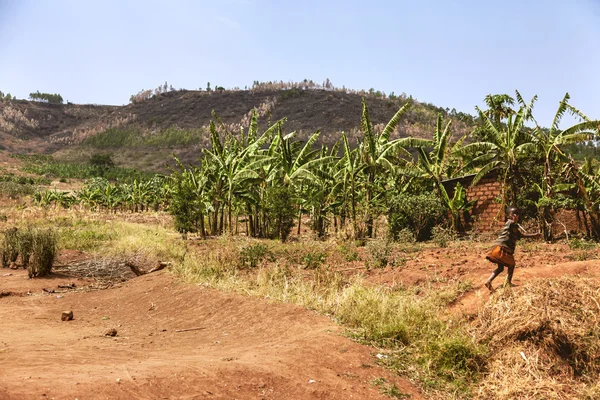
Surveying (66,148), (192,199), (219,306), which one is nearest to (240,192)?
(192,199)

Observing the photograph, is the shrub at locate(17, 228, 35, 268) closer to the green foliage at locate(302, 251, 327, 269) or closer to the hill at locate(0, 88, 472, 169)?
the green foliage at locate(302, 251, 327, 269)

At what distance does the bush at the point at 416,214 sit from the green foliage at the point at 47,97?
141882 mm

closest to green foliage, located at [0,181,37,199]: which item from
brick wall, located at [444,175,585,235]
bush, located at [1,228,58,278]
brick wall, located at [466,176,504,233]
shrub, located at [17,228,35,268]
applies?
bush, located at [1,228,58,278]

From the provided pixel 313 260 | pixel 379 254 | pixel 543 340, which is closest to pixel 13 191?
pixel 313 260

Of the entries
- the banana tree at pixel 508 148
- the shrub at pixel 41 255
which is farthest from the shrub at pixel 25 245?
the banana tree at pixel 508 148

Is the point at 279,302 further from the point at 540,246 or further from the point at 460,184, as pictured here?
the point at 460,184

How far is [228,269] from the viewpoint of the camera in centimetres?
1043

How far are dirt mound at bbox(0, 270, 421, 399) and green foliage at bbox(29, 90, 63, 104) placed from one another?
146727 millimetres

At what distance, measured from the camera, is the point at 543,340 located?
5.56 meters

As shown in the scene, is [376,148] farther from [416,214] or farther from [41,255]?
[41,255]

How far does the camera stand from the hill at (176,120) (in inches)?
3337

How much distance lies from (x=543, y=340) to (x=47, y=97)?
156907 mm

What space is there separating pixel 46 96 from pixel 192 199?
14311 centimetres

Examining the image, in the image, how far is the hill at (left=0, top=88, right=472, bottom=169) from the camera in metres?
84.8
